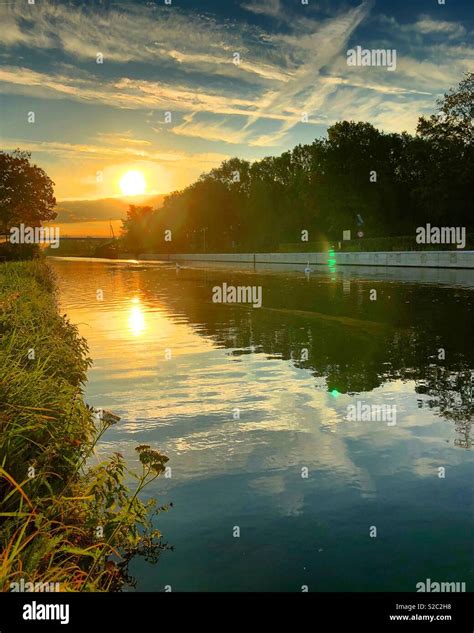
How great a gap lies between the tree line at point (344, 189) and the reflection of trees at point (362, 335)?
41.1m

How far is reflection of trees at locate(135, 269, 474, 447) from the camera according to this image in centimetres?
1181

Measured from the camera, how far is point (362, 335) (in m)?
17.7

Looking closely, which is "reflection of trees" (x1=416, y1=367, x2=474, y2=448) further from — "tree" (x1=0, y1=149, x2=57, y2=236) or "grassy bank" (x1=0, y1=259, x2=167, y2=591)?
"tree" (x1=0, y1=149, x2=57, y2=236)

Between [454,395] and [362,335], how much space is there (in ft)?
23.1

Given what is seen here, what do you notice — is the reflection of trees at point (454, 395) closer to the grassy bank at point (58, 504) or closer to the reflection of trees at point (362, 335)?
the reflection of trees at point (362, 335)

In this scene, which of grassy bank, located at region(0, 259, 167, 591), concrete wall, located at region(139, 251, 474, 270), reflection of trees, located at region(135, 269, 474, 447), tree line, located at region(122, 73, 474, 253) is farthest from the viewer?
tree line, located at region(122, 73, 474, 253)

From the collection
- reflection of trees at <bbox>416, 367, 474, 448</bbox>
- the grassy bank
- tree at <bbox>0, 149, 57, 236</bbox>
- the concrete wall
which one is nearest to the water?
reflection of trees at <bbox>416, 367, 474, 448</bbox>

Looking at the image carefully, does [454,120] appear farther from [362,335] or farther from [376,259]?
[362,335]

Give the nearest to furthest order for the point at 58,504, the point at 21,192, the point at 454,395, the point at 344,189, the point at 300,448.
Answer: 1. the point at 58,504
2. the point at 300,448
3. the point at 454,395
4. the point at 21,192
5. the point at 344,189

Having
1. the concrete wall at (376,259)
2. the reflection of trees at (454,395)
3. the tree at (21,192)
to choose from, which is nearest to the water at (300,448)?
the reflection of trees at (454,395)

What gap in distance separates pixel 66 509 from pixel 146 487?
1.84 metres

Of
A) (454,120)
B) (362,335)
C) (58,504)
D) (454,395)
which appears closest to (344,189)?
(454,120)

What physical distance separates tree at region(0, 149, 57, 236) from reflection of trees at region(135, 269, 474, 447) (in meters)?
33.3

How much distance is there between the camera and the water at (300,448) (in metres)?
5.20
